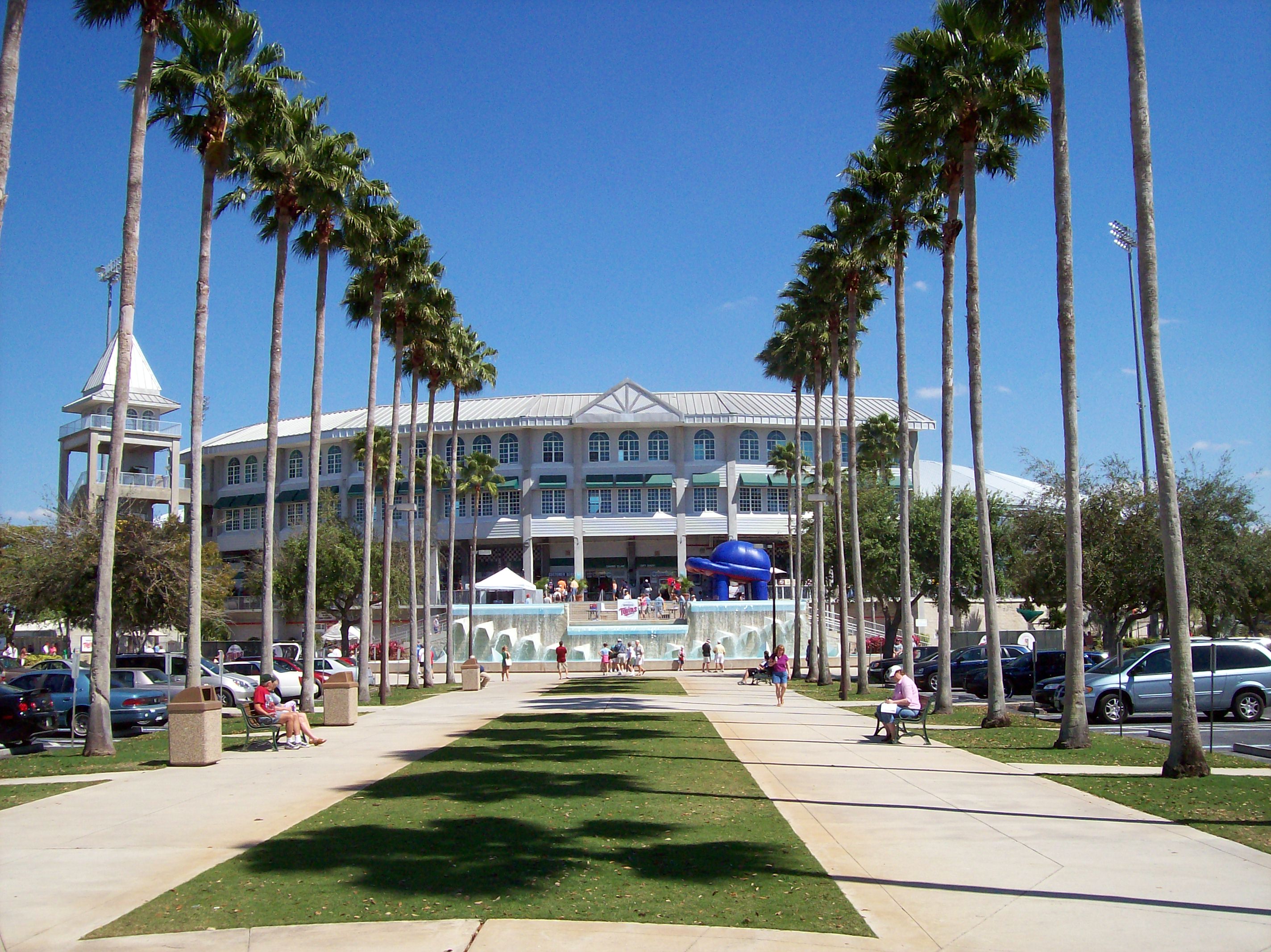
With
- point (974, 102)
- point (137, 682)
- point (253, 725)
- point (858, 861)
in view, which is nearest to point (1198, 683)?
point (974, 102)

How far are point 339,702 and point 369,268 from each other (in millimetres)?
14600

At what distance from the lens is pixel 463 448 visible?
86.1 meters

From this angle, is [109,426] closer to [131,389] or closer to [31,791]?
[131,389]

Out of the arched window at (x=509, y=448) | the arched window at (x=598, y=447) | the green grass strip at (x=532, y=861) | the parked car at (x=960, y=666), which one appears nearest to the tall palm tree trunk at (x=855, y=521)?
the parked car at (x=960, y=666)

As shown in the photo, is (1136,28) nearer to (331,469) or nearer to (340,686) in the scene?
(340,686)

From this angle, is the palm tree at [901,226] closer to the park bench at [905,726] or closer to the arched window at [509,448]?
the park bench at [905,726]

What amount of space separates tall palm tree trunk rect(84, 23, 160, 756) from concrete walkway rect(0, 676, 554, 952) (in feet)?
7.31

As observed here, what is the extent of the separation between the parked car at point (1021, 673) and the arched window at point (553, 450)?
55.2m

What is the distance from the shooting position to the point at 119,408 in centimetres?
1864

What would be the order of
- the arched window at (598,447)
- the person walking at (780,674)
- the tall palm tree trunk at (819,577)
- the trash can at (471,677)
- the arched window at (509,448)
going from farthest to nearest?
the arched window at (509,448) → the arched window at (598,447) → the trash can at (471,677) → the tall palm tree trunk at (819,577) → the person walking at (780,674)

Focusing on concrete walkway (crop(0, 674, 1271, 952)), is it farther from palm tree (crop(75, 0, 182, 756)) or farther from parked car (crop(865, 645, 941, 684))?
parked car (crop(865, 645, 941, 684))

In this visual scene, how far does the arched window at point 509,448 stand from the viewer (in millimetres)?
85500

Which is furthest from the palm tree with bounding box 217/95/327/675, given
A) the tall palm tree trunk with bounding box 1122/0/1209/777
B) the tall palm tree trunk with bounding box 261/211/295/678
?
the tall palm tree trunk with bounding box 1122/0/1209/777

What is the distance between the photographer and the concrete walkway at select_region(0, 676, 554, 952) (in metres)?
7.87
